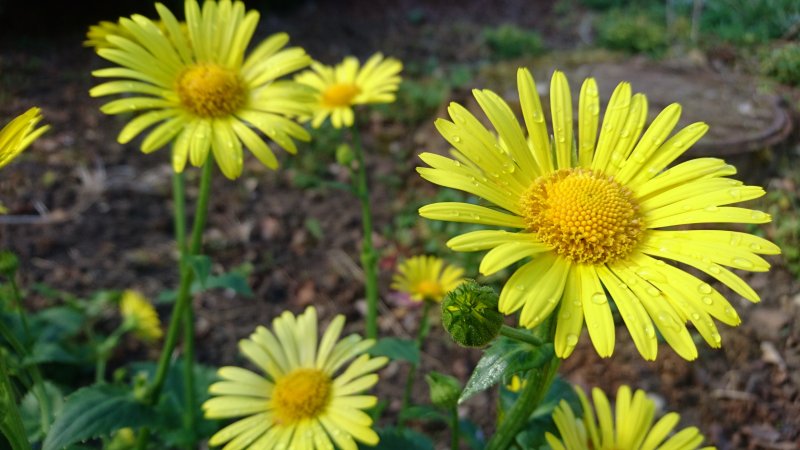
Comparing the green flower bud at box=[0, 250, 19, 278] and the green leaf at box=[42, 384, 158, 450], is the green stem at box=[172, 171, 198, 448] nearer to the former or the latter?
the green leaf at box=[42, 384, 158, 450]

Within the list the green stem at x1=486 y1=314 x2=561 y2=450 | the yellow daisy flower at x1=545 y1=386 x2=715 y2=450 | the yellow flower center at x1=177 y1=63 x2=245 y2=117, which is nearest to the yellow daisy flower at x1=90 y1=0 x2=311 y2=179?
the yellow flower center at x1=177 y1=63 x2=245 y2=117

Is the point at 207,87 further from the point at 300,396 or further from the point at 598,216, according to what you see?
the point at 598,216

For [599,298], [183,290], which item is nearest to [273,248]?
[183,290]

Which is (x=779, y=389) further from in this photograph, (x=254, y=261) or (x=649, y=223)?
(x=254, y=261)

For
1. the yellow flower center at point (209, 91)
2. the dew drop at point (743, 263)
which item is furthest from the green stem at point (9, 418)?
the dew drop at point (743, 263)

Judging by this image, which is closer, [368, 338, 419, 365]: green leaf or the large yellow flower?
the large yellow flower
